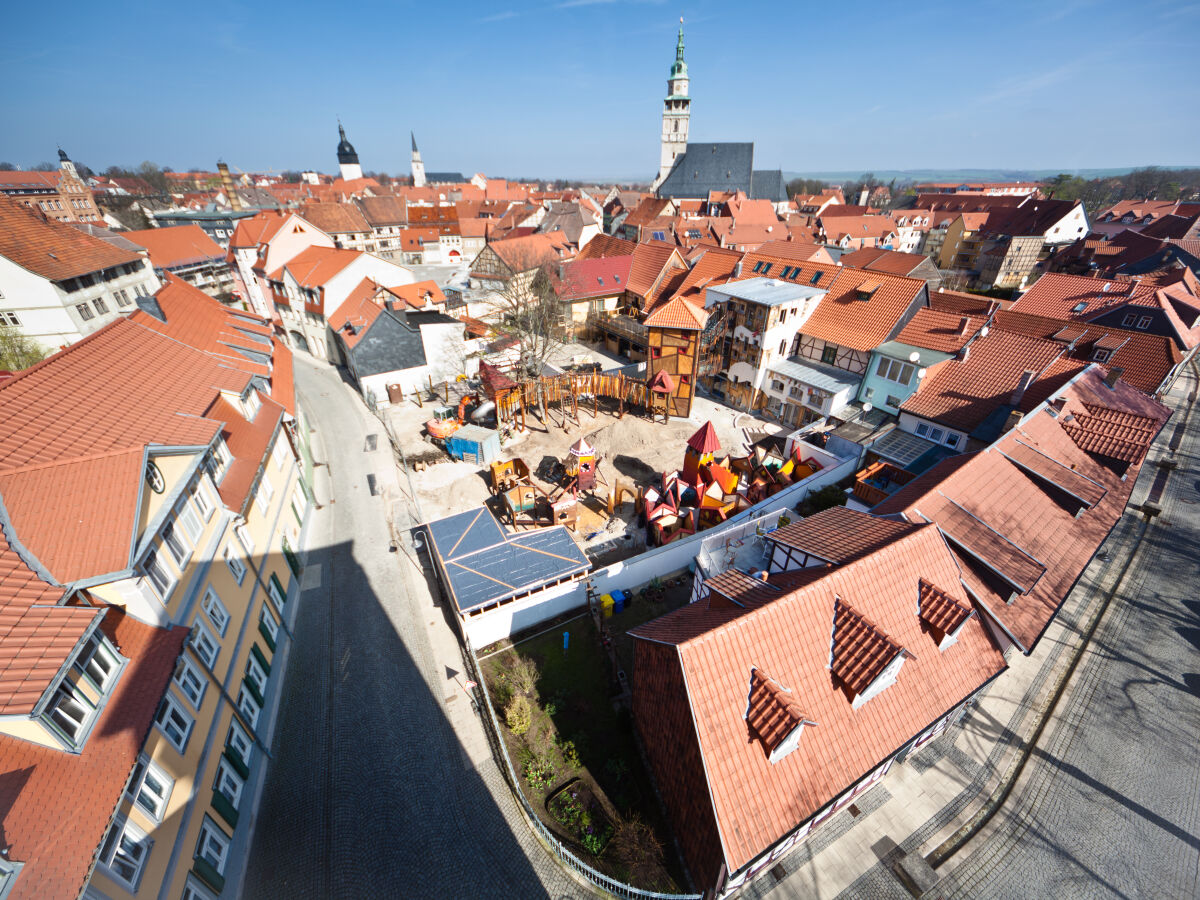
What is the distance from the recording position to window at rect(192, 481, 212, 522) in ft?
47.4

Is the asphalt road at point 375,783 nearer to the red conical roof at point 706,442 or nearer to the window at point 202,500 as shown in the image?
the window at point 202,500

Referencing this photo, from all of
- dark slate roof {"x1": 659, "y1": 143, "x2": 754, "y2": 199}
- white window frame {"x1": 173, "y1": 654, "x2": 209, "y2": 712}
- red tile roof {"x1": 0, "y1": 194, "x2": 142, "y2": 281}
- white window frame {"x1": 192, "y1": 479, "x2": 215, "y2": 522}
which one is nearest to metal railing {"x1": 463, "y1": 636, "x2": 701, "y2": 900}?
white window frame {"x1": 173, "y1": 654, "x2": 209, "y2": 712}

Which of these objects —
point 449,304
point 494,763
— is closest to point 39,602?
point 494,763

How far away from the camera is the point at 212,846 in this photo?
39.6 ft

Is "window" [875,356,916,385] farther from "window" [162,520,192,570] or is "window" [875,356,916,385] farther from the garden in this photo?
"window" [162,520,192,570]

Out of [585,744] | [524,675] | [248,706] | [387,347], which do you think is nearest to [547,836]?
[585,744]

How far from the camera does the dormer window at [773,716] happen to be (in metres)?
10.5

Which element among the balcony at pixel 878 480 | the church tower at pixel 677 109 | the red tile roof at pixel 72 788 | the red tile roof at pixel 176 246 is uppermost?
the church tower at pixel 677 109

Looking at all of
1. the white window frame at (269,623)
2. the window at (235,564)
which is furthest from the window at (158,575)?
the white window frame at (269,623)

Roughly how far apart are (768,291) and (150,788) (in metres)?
36.1

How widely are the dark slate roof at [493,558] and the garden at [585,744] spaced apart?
99.2 inches

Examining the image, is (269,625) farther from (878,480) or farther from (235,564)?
(878,480)

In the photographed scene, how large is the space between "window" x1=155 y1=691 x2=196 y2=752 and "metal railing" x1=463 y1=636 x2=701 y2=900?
7747 millimetres

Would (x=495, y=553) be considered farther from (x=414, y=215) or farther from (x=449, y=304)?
(x=414, y=215)
